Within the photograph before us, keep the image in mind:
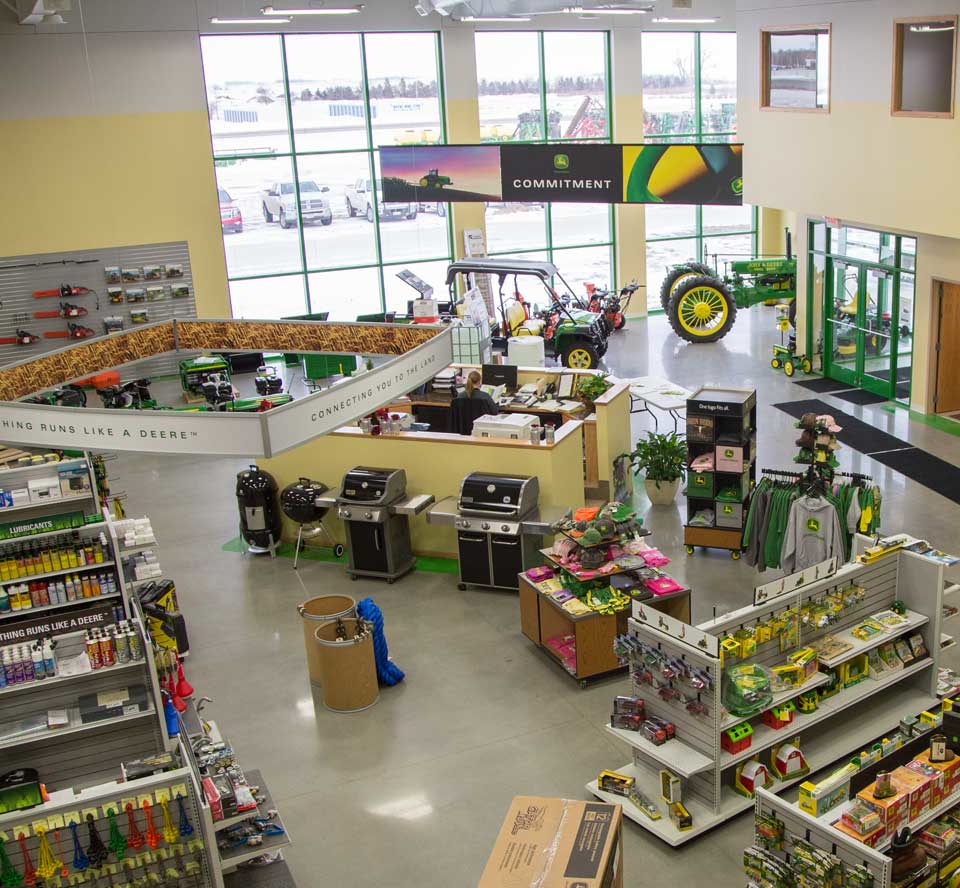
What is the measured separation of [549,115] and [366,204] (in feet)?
12.4

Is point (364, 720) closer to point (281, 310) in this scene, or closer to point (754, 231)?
point (281, 310)

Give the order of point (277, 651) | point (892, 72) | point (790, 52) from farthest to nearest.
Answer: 1. point (790, 52)
2. point (892, 72)
3. point (277, 651)

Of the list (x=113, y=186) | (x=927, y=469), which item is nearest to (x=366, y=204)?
(x=113, y=186)

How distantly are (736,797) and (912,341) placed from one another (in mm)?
8752

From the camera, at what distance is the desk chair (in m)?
11.3

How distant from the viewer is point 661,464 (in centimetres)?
1089

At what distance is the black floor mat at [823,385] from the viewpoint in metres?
14.7

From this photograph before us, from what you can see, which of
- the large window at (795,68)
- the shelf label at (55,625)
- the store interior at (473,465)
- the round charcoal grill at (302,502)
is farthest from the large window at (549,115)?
the shelf label at (55,625)

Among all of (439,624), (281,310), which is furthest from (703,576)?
(281,310)

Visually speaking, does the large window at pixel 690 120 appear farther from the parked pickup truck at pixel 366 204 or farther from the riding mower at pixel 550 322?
the parked pickup truck at pixel 366 204

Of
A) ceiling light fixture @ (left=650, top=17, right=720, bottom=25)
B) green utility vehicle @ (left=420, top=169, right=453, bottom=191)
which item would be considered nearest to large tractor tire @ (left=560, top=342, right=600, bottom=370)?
green utility vehicle @ (left=420, top=169, right=453, bottom=191)

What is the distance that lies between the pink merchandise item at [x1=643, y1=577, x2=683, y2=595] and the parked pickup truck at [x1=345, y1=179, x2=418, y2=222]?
12.4 meters

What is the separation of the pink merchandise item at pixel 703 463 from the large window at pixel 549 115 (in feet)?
36.3

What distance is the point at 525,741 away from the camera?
7199mm
